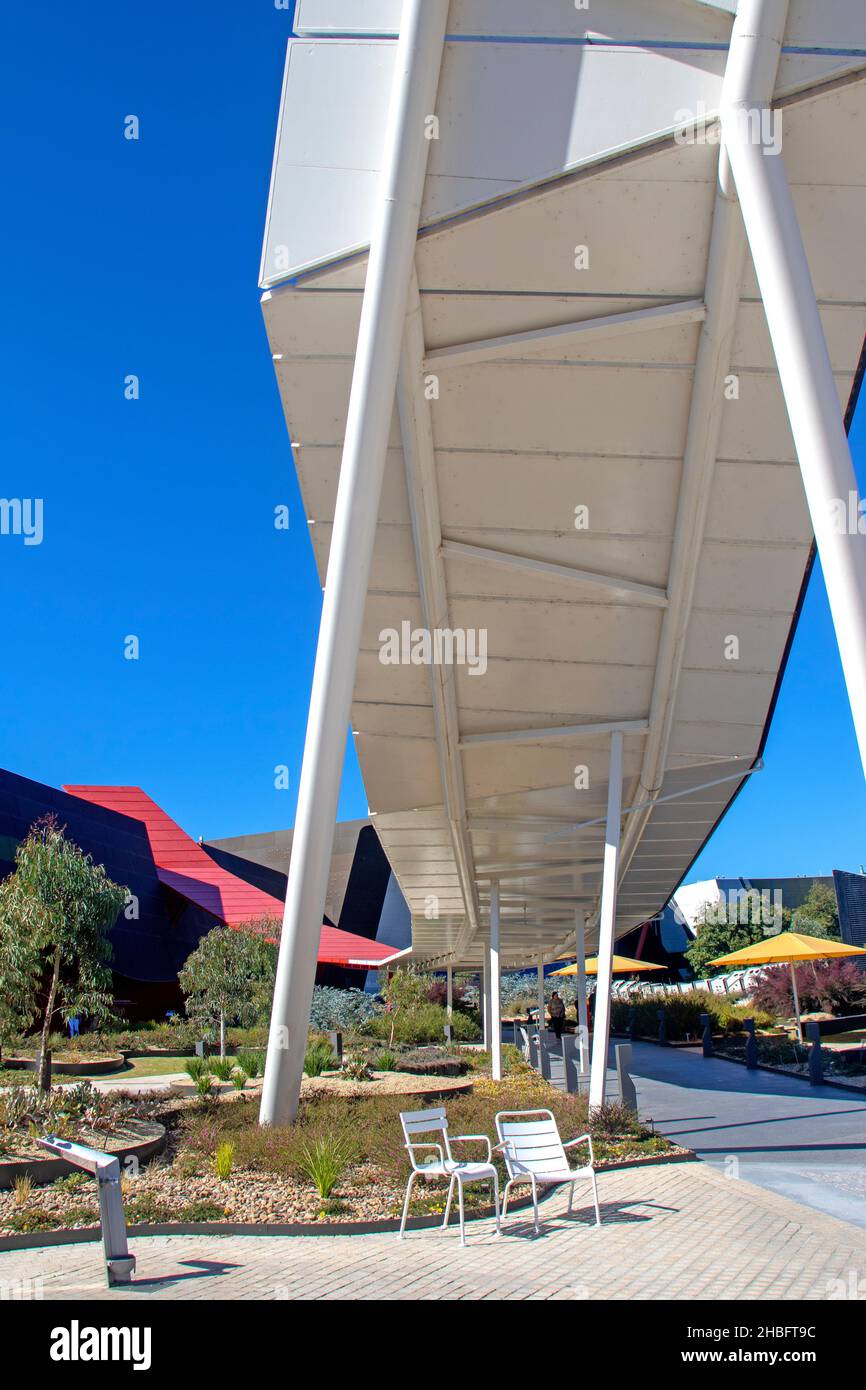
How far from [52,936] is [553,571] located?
8.49 metres

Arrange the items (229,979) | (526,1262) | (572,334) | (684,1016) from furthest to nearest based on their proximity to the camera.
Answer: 1. (684,1016)
2. (229,979)
3. (572,334)
4. (526,1262)

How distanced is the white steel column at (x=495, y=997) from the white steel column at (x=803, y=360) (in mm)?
14626

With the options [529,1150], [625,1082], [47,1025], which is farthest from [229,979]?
[529,1150]

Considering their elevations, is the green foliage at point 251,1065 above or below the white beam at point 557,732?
below

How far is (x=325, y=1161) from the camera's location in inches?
333

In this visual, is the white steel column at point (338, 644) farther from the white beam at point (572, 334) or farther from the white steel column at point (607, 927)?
the white steel column at point (607, 927)

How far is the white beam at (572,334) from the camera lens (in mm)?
9375

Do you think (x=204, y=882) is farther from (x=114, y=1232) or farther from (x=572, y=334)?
(x=114, y=1232)

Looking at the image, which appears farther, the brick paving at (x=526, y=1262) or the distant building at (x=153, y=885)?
the distant building at (x=153, y=885)

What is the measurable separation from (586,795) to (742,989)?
40422mm

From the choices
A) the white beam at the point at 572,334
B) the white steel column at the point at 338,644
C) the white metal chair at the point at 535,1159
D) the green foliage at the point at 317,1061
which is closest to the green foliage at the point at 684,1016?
the green foliage at the point at 317,1061

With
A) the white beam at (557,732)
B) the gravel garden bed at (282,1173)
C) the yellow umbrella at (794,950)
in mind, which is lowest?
the gravel garden bed at (282,1173)

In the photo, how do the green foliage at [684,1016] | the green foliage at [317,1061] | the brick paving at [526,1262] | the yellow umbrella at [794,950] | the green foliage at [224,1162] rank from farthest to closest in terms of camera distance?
the green foliage at [684,1016], the yellow umbrella at [794,950], the green foliage at [317,1061], the green foliage at [224,1162], the brick paving at [526,1262]

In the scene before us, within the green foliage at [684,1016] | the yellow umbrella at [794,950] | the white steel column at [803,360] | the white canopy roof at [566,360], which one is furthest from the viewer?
the green foliage at [684,1016]
